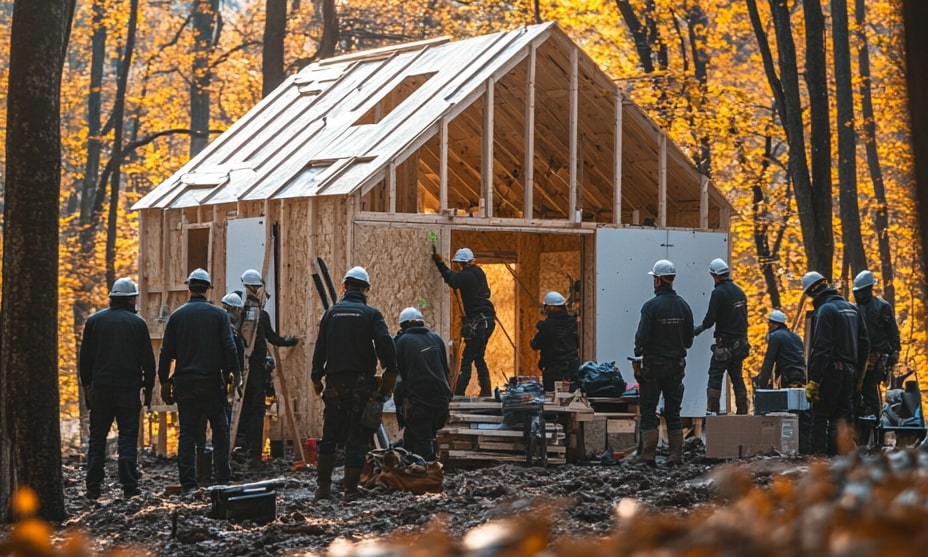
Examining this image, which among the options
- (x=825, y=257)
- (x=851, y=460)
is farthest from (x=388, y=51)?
(x=851, y=460)

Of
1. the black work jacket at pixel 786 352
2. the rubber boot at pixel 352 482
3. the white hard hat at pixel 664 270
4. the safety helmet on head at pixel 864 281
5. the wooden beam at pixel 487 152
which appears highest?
the wooden beam at pixel 487 152

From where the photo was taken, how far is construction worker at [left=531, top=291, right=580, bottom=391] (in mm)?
15453

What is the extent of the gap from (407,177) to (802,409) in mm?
6049

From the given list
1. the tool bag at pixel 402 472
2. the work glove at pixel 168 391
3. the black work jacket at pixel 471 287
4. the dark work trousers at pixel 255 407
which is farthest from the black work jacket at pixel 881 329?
the work glove at pixel 168 391

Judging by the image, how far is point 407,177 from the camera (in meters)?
17.6

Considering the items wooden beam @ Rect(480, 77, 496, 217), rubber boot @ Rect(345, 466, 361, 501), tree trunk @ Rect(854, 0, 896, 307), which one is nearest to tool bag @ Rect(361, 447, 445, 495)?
rubber boot @ Rect(345, 466, 361, 501)

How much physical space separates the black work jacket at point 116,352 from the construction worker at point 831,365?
5959 millimetres

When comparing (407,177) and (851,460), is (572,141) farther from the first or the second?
(851,460)

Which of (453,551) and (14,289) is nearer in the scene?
(453,551)

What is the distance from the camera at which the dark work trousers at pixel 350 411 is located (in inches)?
447

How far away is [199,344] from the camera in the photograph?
1201cm

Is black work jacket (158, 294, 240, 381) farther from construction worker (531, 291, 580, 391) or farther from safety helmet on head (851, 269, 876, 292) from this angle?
safety helmet on head (851, 269, 876, 292)

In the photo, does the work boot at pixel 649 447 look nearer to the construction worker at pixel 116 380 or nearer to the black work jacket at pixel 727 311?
the black work jacket at pixel 727 311

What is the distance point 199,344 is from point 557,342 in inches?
188
